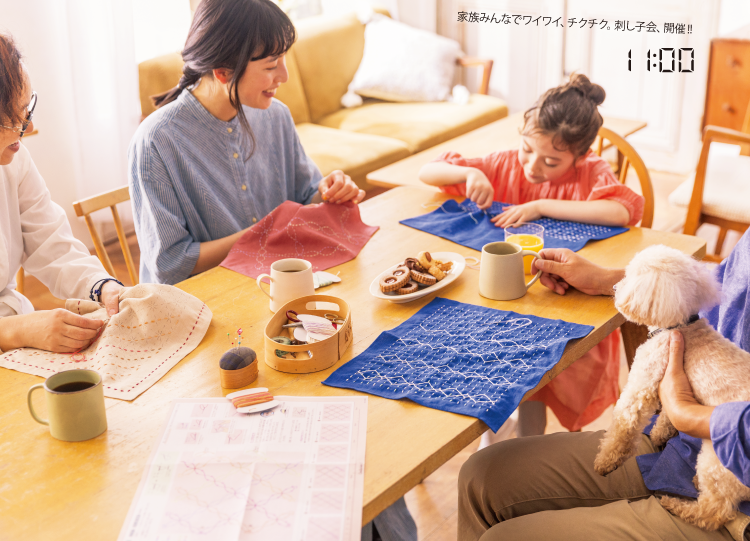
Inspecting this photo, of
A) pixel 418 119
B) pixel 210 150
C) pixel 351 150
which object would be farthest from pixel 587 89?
pixel 418 119

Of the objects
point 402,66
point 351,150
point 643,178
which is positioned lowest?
point 351,150

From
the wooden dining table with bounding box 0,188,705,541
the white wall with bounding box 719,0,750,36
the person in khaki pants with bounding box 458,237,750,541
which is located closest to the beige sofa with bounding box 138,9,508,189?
the white wall with bounding box 719,0,750,36

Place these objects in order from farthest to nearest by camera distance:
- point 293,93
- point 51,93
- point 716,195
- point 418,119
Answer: point 418,119, point 293,93, point 51,93, point 716,195

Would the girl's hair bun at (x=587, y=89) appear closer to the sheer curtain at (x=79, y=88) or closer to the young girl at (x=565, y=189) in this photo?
the young girl at (x=565, y=189)

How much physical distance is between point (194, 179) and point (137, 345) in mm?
624

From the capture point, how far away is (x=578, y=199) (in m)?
1.88

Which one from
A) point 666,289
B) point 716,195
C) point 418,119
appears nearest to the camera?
point 666,289

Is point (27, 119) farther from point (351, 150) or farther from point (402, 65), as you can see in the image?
point (402, 65)

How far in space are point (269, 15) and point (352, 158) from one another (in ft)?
5.78

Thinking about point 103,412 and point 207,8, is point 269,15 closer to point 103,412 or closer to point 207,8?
point 207,8

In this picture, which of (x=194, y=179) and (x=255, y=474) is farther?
(x=194, y=179)

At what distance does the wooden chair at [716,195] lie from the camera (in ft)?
8.74

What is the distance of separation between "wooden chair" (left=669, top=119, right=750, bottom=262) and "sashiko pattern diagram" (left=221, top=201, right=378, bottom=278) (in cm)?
156

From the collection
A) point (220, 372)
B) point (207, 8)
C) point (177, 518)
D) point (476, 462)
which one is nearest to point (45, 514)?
point (177, 518)
